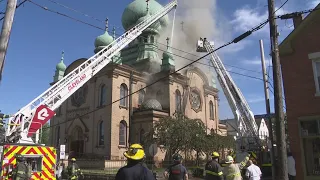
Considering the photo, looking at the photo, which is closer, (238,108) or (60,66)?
(238,108)

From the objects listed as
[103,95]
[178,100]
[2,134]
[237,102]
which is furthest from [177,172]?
[178,100]

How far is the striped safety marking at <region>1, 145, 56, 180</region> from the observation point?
10375 mm

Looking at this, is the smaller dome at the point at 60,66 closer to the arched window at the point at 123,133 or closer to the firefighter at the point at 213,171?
the arched window at the point at 123,133

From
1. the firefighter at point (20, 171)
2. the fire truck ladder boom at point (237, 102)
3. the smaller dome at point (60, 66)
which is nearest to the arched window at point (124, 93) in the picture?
the fire truck ladder boom at point (237, 102)

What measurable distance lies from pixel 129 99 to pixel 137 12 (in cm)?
1464

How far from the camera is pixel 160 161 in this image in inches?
1310

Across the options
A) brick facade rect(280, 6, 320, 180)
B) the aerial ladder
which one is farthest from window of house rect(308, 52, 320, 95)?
the aerial ladder

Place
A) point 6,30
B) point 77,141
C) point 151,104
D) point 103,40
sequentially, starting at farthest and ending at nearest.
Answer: point 103,40 → point 77,141 → point 151,104 → point 6,30

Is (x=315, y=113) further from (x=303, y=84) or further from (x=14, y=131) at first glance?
(x=14, y=131)

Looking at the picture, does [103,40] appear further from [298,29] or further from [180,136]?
[298,29]

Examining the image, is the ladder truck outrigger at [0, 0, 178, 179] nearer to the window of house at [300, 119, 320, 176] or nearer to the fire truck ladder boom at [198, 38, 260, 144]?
the fire truck ladder boom at [198, 38, 260, 144]

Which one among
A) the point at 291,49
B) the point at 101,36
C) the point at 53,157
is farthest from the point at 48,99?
the point at 101,36

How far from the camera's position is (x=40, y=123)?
51.9 feet

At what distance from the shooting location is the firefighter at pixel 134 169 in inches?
170
